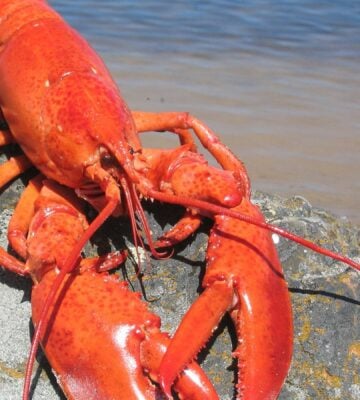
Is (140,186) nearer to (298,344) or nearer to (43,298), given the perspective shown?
(43,298)

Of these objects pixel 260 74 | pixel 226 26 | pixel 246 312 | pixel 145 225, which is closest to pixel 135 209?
pixel 145 225

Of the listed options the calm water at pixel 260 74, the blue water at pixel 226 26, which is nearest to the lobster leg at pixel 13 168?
the calm water at pixel 260 74

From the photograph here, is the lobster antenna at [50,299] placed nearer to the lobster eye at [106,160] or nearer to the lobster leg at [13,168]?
the lobster eye at [106,160]

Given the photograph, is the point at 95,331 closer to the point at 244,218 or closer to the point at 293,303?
the point at 244,218

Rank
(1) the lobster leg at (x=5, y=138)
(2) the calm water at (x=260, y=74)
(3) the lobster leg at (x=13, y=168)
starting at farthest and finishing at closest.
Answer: (2) the calm water at (x=260, y=74), (1) the lobster leg at (x=5, y=138), (3) the lobster leg at (x=13, y=168)

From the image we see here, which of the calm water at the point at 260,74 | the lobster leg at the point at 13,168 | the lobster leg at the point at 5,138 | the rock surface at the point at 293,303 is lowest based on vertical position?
the calm water at the point at 260,74

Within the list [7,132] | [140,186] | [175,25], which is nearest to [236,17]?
[175,25]
